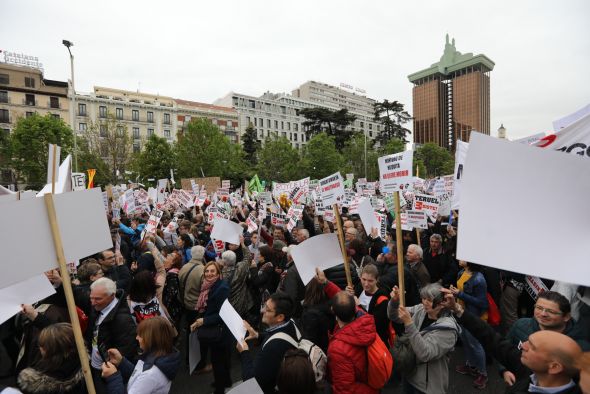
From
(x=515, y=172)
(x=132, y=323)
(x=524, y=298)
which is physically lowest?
(x=524, y=298)

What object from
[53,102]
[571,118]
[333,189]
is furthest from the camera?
[53,102]

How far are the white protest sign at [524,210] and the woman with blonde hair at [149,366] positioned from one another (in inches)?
86.8

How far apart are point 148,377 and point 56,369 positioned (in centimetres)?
59

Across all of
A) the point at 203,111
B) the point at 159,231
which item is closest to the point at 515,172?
the point at 159,231

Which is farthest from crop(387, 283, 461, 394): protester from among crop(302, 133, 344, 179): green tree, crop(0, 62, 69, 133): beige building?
crop(0, 62, 69, 133): beige building

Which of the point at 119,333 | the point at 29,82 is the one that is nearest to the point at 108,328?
the point at 119,333

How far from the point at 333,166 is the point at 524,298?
140 ft

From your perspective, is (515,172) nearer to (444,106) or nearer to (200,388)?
(200,388)

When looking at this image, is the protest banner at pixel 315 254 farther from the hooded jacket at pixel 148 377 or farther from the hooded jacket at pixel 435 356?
the hooded jacket at pixel 148 377

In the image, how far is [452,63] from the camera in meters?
124

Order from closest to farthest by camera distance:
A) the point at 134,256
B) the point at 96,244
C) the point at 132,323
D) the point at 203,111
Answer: the point at 96,244 → the point at 132,323 → the point at 134,256 → the point at 203,111

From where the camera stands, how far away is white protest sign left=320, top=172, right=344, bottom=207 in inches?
214

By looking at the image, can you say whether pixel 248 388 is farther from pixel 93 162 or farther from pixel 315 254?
pixel 93 162

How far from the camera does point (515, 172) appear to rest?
1.85 meters
